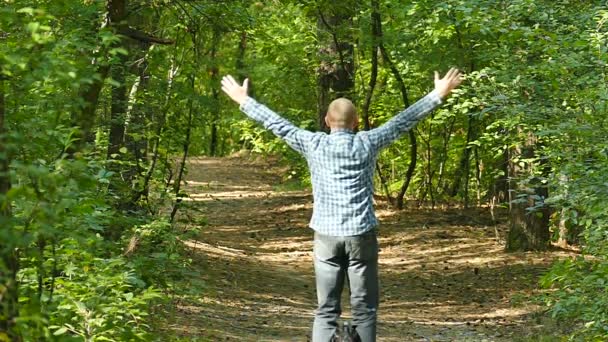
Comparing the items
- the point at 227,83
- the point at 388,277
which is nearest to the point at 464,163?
the point at 388,277

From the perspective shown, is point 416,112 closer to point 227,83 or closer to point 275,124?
point 275,124

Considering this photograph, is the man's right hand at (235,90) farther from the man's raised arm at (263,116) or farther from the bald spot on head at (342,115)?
the bald spot on head at (342,115)

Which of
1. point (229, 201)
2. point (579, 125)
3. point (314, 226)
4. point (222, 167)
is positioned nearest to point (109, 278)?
point (314, 226)

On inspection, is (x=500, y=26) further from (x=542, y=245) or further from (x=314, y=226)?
(x=542, y=245)

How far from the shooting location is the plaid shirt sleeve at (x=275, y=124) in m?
6.62

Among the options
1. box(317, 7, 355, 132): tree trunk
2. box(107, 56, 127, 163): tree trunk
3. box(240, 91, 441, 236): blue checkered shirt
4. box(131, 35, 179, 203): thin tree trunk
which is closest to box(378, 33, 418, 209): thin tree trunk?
box(317, 7, 355, 132): tree trunk

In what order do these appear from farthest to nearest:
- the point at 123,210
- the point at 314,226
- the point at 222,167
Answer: the point at 222,167 < the point at 123,210 < the point at 314,226

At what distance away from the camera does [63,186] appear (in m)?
5.33

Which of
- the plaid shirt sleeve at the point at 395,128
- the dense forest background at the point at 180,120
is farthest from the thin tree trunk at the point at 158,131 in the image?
the plaid shirt sleeve at the point at 395,128

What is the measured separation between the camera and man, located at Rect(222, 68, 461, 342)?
21.4 ft

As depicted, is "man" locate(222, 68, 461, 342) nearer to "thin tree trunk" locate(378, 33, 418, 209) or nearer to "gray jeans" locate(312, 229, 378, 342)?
"gray jeans" locate(312, 229, 378, 342)

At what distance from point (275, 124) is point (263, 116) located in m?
0.10

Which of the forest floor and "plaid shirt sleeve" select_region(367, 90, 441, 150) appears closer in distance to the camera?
"plaid shirt sleeve" select_region(367, 90, 441, 150)

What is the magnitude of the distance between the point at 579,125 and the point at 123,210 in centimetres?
583
